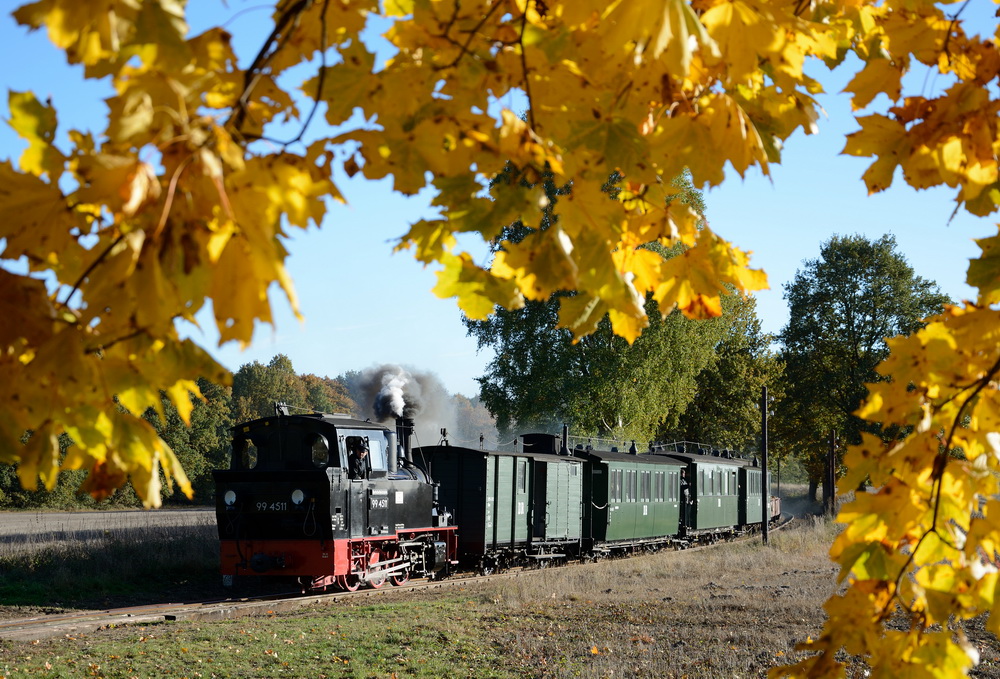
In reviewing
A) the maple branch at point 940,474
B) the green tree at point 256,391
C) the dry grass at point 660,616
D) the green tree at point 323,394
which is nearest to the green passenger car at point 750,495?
the dry grass at point 660,616

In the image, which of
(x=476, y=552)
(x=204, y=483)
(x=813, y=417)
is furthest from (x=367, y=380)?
(x=476, y=552)

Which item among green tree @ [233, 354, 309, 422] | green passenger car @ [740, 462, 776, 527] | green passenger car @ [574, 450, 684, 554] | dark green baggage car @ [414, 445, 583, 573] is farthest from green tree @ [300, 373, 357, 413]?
dark green baggage car @ [414, 445, 583, 573]

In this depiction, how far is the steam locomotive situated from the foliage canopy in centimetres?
1093

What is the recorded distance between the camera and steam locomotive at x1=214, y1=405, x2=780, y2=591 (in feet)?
41.7

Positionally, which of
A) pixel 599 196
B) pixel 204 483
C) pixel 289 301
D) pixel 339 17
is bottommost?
pixel 204 483

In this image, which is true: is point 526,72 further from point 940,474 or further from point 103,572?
point 103,572

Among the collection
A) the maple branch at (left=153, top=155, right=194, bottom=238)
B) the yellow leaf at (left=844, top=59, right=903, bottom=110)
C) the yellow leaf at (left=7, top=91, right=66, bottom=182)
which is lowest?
the maple branch at (left=153, top=155, right=194, bottom=238)

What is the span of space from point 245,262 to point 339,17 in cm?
92

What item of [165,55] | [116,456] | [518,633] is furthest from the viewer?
[518,633]

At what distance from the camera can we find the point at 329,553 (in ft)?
40.7

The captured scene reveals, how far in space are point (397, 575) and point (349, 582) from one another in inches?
41.9

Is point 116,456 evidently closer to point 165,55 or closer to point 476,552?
point 165,55

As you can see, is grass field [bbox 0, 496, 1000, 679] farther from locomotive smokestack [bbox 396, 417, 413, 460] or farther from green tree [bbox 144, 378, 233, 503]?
green tree [bbox 144, 378, 233, 503]

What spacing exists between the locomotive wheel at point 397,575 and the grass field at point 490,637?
1.20m
